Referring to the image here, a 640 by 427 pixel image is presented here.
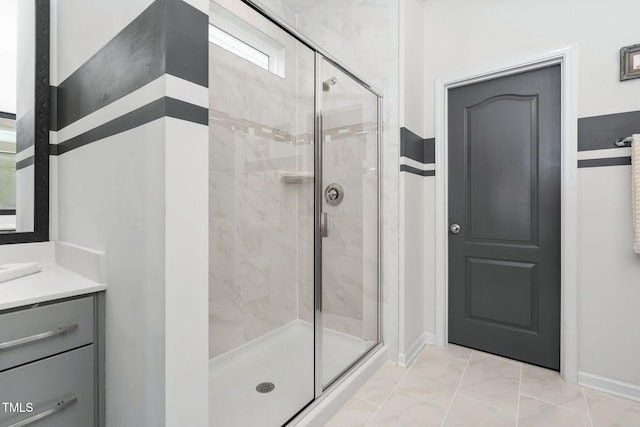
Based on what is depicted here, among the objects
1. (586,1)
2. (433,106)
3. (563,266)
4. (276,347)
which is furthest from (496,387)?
(586,1)

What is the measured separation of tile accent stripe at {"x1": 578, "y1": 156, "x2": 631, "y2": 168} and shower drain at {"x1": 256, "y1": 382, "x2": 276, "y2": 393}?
2.21 m

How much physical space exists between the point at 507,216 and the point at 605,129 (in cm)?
71

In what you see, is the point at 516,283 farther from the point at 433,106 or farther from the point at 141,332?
the point at 141,332

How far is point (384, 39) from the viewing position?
2205mm

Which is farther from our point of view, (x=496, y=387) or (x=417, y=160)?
(x=417, y=160)

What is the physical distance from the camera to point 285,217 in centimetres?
244

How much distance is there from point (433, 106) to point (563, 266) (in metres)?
1.40

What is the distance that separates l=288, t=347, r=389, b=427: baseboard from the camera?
148 centimetres

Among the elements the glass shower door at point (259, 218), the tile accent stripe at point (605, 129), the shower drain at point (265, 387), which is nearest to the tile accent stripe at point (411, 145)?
the glass shower door at point (259, 218)

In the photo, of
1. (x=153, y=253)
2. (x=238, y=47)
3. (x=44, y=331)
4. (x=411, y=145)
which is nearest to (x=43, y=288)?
(x=44, y=331)

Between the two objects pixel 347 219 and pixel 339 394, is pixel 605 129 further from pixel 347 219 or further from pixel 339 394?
pixel 339 394

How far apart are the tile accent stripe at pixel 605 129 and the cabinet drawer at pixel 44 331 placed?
8.47 feet

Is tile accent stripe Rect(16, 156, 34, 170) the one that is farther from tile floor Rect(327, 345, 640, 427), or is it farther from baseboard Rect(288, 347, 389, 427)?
tile floor Rect(327, 345, 640, 427)

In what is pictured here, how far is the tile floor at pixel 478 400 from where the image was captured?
1.58 m
